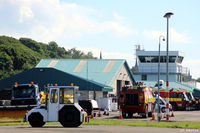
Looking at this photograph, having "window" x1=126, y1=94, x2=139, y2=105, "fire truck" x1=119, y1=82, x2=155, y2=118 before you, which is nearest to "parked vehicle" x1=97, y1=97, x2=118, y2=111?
"fire truck" x1=119, y1=82, x2=155, y2=118

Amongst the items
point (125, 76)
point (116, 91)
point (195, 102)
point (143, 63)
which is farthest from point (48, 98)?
point (143, 63)

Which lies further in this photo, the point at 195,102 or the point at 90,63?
the point at 90,63

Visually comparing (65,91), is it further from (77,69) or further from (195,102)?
(77,69)

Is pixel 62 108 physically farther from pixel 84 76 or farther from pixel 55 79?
pixel 84 76

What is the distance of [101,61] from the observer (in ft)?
233

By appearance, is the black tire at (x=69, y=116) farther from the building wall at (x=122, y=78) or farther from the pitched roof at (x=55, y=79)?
the building wall at (x=122, y=78)

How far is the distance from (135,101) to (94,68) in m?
34.4

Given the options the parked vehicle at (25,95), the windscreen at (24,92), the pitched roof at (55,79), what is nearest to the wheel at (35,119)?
the parked vehicle at (25,95)

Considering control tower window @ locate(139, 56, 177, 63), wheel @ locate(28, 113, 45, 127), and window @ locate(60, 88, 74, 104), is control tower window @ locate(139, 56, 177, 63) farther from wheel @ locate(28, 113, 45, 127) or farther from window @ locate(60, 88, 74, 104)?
wheel @ locate(28, 113, 45, 127)

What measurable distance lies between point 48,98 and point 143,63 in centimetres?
8225

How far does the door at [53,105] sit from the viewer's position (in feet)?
75.4

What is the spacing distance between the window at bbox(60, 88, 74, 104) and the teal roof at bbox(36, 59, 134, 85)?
132 ft

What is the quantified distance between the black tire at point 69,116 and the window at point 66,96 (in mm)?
320

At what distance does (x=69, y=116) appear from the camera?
2306cm
